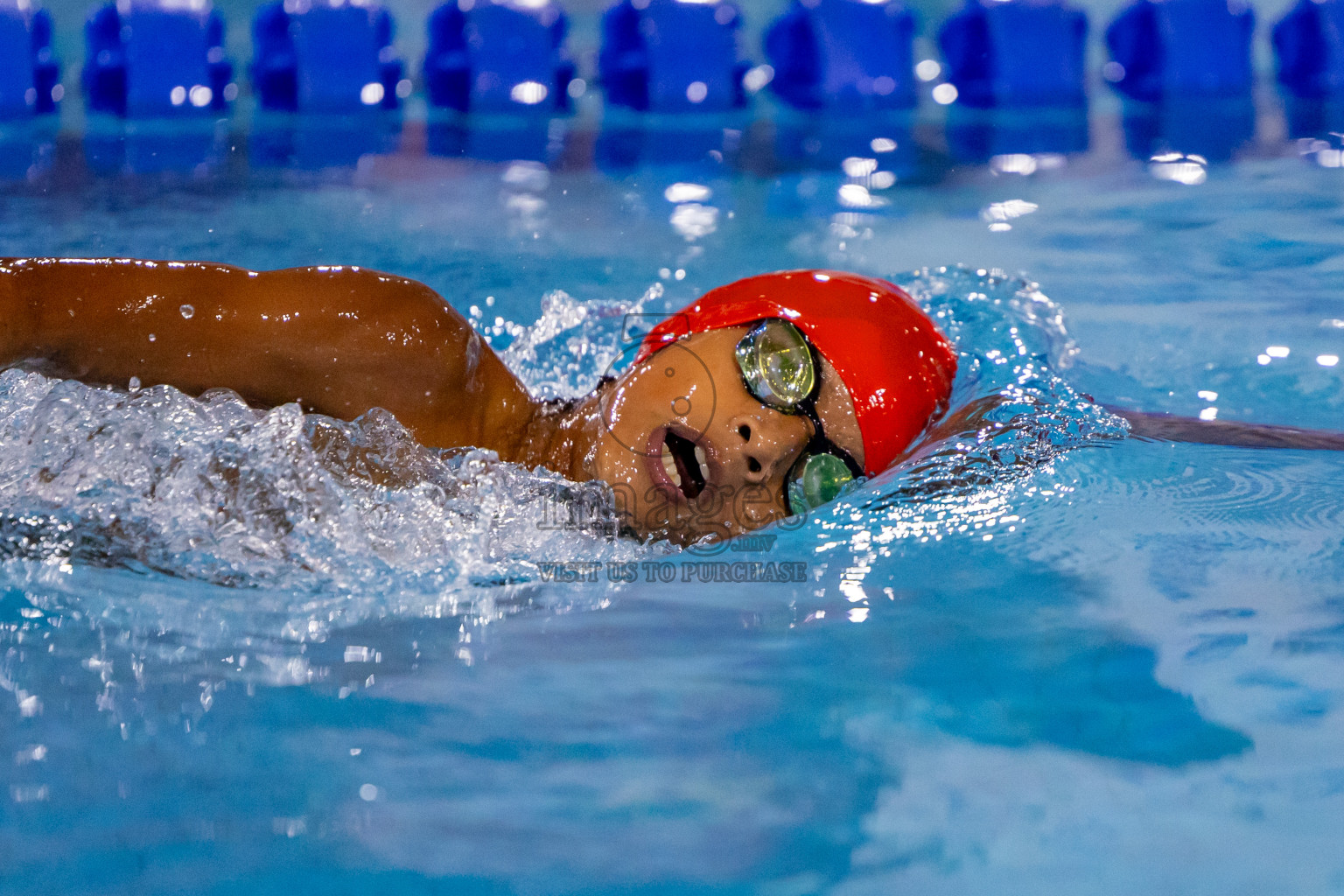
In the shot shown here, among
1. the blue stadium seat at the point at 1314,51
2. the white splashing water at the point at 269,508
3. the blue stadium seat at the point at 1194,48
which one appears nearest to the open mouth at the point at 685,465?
the white splashing water at the point at 269,508

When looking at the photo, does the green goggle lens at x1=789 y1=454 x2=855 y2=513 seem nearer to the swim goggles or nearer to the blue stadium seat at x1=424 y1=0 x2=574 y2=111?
the swim goggles

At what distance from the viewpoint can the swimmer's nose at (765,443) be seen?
5.32 feet

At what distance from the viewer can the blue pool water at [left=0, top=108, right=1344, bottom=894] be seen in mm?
977

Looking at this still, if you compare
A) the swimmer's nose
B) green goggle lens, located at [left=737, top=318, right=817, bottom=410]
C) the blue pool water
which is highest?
green goggle lens, located at [left=737, top=318, right=817, bottom=410]

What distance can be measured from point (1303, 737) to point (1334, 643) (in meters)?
0.21

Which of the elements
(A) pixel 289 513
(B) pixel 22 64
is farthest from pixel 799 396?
(B) pixel 22 64

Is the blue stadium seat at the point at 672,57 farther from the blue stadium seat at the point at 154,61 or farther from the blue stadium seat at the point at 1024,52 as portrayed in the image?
the blue stadium seat at the point at 154,61

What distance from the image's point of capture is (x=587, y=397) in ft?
5.96

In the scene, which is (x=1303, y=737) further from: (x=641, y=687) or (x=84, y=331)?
(x=84, y=331)

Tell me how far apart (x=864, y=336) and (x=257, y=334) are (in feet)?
2.90

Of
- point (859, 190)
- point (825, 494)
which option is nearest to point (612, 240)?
point (859, 190)

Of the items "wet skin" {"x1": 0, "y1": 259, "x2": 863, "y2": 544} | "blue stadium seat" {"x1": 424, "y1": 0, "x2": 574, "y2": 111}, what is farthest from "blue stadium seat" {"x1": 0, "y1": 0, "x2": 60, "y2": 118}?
"wet skin" {"x1": 0, "y1": 259, "x2": 863, "y2": 544}

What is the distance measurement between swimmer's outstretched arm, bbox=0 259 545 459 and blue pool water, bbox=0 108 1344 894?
0.05 m

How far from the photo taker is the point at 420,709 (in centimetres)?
114
